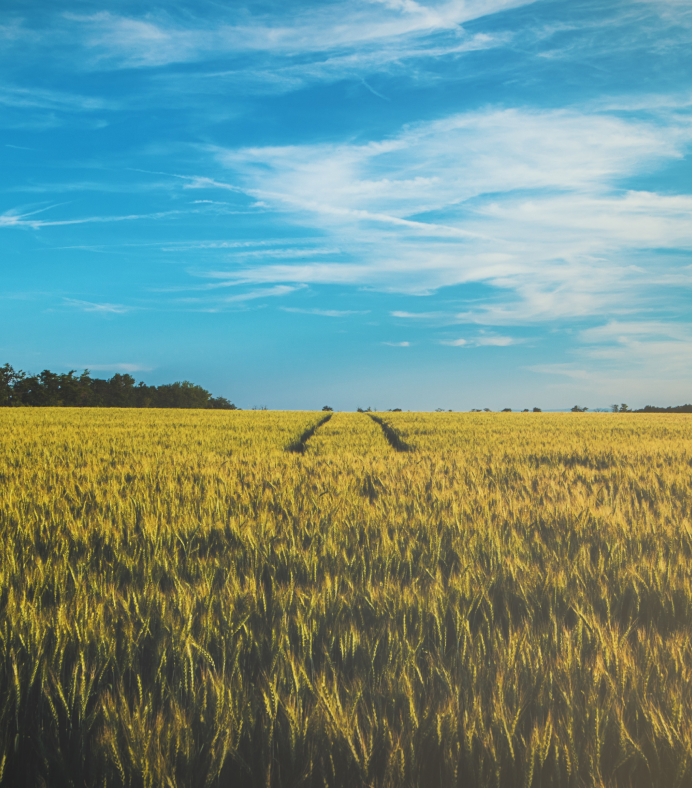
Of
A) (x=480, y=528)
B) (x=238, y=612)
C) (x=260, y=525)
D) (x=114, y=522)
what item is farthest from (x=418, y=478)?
(x=238, y=612)

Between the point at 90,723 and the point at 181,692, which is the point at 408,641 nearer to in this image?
the point at 181,692

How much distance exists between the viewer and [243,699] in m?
1.35

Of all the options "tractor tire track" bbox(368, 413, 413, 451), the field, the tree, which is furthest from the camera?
the tree

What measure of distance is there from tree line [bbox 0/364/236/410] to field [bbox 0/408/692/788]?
2285 inches

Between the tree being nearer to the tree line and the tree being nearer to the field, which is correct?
the tree line

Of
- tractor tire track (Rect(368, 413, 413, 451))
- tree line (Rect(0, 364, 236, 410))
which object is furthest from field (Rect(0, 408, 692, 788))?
tree line (Rect(0, 364, 236, 410))

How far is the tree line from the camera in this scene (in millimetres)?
60688

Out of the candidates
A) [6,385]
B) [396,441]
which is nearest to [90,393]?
[6,385]

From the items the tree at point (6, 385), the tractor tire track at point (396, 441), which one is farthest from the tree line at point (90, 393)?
the tractor tire track at point (396, 441)

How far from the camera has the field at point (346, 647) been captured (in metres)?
1.22

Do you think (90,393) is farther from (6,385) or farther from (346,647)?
(346,647)

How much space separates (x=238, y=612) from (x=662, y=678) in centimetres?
150

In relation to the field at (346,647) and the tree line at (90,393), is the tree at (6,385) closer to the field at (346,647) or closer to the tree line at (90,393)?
the tree line at (90,393)

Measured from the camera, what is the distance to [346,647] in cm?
163
